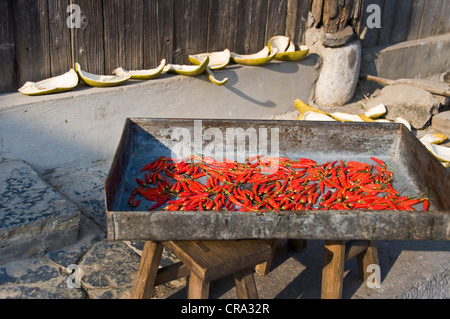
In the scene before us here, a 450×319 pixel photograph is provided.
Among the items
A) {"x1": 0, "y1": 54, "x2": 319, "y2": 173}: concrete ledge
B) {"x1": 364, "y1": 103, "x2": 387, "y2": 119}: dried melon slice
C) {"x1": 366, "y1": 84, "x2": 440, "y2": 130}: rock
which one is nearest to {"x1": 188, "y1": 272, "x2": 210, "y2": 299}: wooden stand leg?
{"x1": 0, "y1": 54, "x2": 319, "y2": 173}: concrete ledge

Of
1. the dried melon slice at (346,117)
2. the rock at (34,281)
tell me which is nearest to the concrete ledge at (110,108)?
the dried melon slice at (346,117)

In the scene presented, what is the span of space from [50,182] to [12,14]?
52.9 inches

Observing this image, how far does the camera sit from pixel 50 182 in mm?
4082

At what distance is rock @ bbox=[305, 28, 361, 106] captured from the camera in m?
5.84

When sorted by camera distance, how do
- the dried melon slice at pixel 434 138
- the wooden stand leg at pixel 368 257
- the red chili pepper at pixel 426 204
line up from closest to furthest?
the red chili pepper at pixel 426 204
the wooden stand leg at pixel 368 257
the dried melon slice at pixel 434 138

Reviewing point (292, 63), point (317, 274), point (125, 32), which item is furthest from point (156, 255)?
point (292, 63)

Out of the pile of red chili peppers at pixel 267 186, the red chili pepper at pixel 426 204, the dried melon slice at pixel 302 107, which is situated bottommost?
the dried melon slice at pixel 302 107

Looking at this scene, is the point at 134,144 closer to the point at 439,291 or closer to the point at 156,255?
the point at 156,255

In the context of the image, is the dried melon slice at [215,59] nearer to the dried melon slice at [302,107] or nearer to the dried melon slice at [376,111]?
the dried melon slice at [302,107]

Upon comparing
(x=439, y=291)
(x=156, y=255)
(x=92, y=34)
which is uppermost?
(x=92, y=34)

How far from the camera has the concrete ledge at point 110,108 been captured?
3967mm

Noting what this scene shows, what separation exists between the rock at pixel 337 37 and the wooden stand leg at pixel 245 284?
388 centimetres

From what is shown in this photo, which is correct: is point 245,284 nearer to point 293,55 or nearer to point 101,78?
point 101,78
